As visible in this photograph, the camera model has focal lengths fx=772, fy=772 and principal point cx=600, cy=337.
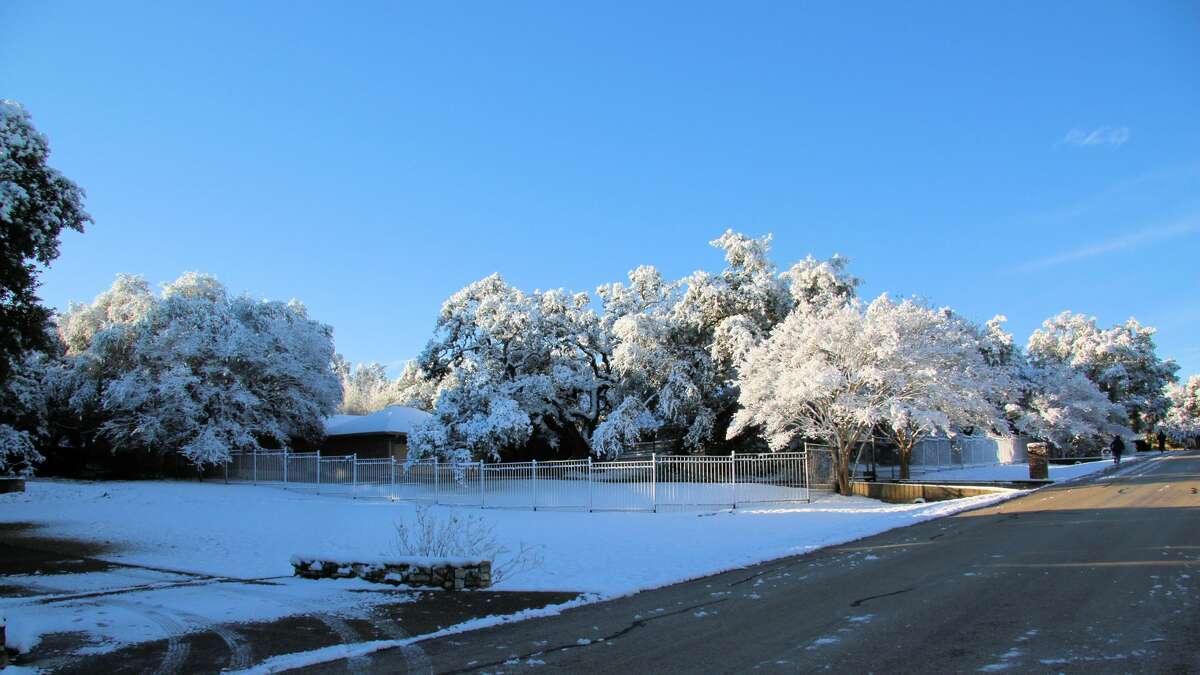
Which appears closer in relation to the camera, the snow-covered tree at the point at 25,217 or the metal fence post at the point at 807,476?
the snow-covered tree at the point at 25,217

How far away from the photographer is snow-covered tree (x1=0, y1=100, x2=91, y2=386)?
48.7 feet

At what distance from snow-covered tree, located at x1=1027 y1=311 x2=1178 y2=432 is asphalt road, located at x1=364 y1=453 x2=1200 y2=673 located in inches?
2271

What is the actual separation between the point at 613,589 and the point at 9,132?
1474 cm

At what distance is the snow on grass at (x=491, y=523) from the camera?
12.6 metres

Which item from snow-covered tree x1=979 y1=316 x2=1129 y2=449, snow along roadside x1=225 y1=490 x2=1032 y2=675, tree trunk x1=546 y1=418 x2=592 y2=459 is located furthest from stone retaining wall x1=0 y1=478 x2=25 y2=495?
snow-covered tree x1=979 y1=316 x2=1129 y2=449

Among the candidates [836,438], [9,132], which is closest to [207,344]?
[9,132]

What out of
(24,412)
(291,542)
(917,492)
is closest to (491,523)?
(291,542)

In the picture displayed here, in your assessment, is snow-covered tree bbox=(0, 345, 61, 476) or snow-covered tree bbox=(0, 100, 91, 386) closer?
snow-covered tree bbox=(0, 100, 91, 386)

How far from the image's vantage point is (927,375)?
945 inches

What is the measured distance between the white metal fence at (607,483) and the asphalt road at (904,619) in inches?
380

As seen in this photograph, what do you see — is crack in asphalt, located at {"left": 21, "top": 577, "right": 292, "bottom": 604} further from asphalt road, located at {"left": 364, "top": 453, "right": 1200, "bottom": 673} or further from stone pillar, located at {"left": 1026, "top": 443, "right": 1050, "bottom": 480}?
stone pillar, located at {"left": 1026, "top": 443, "right": 1050, "bottom": 480}

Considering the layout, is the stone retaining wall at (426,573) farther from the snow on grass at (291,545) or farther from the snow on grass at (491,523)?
the snow on grass at (491,523)

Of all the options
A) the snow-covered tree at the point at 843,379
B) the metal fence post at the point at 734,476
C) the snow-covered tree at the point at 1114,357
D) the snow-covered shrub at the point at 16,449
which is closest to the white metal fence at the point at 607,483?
the metal fence post at the point at 734,476

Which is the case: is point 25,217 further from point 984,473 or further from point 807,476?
point 984,473
